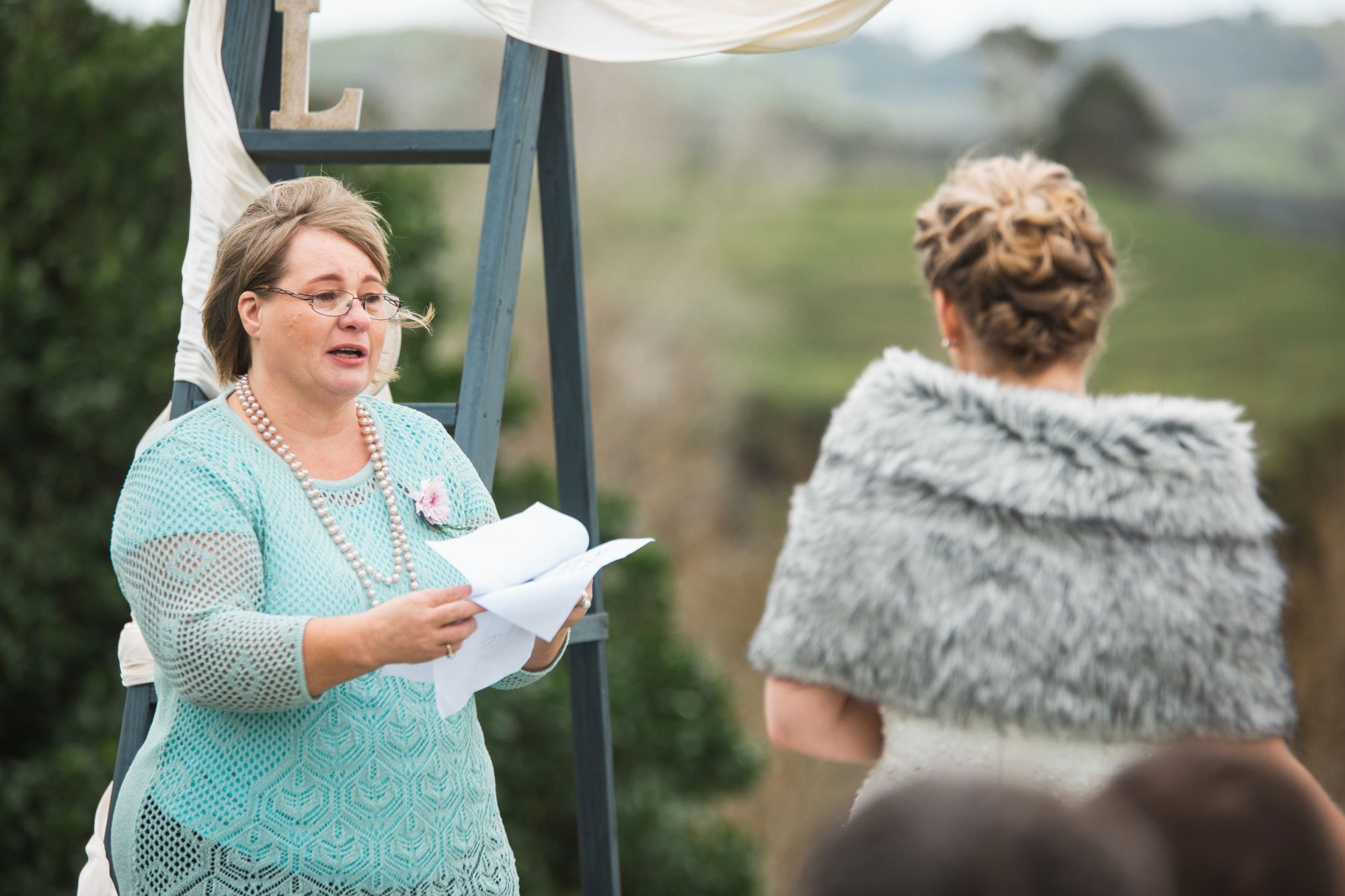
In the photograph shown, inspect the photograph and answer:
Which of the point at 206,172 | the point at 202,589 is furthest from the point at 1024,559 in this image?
the point at 206,172

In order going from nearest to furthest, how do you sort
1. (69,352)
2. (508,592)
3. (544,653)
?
(508,592) → (544,653) → (69,352)

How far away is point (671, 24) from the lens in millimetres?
2400

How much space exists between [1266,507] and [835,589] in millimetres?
554

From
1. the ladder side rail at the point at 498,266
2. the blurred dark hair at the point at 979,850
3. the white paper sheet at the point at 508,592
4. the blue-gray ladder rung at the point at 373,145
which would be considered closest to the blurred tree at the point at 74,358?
the blue-gray ladder rung at the point at 373,145

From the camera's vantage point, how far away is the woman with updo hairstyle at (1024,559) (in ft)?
4.86

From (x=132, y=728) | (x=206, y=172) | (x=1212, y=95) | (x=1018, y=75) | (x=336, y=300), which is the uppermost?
(x=1212, y=95)

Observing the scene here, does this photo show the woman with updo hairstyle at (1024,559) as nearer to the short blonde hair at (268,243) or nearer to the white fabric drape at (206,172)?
the short blonde hair at (268,243)

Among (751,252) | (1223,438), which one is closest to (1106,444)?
(1223,438)

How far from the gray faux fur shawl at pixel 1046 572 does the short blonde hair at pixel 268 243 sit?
0.75 m

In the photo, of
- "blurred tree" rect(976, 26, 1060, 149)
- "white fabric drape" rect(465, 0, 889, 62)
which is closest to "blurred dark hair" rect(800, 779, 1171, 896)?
"white fabric drape" rect(465, 0, 889, 62)

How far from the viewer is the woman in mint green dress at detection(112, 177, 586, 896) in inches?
59.9

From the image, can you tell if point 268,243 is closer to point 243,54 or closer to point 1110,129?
point 243,54

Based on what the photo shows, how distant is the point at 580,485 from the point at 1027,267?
1.25 m

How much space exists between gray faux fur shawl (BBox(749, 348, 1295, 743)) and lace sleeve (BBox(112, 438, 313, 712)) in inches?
24.1
